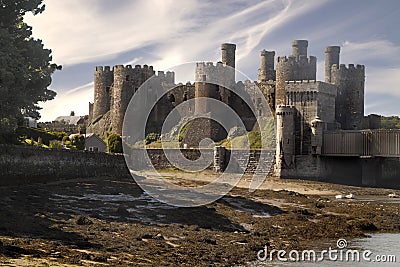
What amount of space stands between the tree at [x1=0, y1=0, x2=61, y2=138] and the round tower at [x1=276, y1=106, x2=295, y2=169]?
24.1m

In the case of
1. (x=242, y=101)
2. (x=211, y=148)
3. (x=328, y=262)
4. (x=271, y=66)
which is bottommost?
(x=328, y=262)

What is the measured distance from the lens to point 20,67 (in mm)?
24953

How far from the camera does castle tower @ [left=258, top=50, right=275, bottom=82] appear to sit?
207ft

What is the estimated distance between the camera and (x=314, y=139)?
47.6 meters

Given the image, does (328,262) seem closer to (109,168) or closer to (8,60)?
(8,60)

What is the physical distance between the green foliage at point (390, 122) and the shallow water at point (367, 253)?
119 ft

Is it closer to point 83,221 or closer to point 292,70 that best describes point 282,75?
point 292,70

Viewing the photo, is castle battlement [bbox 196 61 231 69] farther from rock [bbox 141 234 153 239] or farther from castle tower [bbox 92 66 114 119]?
rock [bbox 141 234 153 239]

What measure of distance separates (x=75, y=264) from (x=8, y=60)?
12.0 metres

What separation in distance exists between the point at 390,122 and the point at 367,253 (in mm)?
45153

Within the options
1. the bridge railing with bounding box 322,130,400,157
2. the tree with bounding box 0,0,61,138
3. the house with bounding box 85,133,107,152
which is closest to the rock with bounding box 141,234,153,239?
the tree with bounding box 0,0,61,138

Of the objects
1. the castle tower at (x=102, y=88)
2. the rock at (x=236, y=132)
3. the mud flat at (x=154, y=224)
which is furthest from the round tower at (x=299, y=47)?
the mud flat at (x=154, y=224)

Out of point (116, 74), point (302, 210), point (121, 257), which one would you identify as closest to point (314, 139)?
point (302, 210)

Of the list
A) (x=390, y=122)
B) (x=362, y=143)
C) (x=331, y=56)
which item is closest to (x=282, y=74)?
(x=331, y=56)
